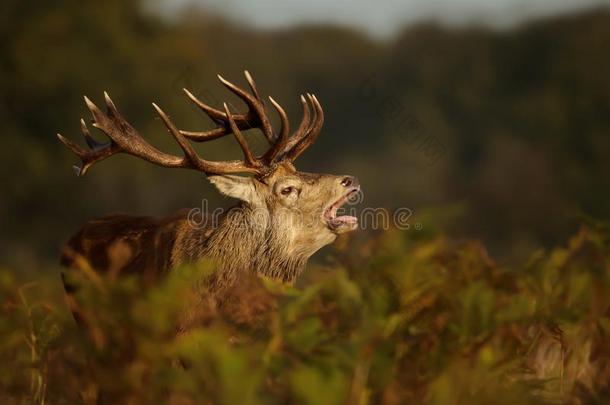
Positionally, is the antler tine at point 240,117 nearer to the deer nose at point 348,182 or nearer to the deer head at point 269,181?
the deer head at point 269,181

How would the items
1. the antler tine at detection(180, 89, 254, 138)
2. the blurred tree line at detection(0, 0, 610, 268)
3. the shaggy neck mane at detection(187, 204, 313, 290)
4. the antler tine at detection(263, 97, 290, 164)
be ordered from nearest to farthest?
the shaggy neck mane at detection(187, 204, 313, 290) → the antler tine at detection(263, 97, 290, 164) → the antler tine at detection(180, 89, 254, 138) → the blurred tree line at detection(0, 0, 610, 268)

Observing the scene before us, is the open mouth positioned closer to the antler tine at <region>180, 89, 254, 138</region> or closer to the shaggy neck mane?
the shaggy neck mane

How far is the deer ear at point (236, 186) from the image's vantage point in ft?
19.4

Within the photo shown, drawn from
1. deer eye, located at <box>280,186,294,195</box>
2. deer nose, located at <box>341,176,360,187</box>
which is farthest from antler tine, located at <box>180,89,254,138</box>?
deer nose, located at <box>341,176,360,187</box>

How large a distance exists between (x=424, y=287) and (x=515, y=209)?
32342 mm

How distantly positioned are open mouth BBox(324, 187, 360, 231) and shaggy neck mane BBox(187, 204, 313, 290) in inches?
10.7

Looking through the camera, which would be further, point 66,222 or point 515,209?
point 515,209

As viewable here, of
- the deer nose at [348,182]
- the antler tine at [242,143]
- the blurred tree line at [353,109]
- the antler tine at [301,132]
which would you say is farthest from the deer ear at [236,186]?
the blurred tree line at [353,109]

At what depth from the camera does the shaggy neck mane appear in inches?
226

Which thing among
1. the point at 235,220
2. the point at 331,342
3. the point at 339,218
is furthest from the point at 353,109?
the point at 331,342

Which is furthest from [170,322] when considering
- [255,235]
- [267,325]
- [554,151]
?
[554,151]

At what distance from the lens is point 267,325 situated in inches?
123

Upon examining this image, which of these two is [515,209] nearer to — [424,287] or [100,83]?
[100,83]

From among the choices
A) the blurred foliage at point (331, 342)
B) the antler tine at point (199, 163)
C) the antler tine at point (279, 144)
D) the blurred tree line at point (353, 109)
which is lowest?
the blurred foliage at point (331, 342)
